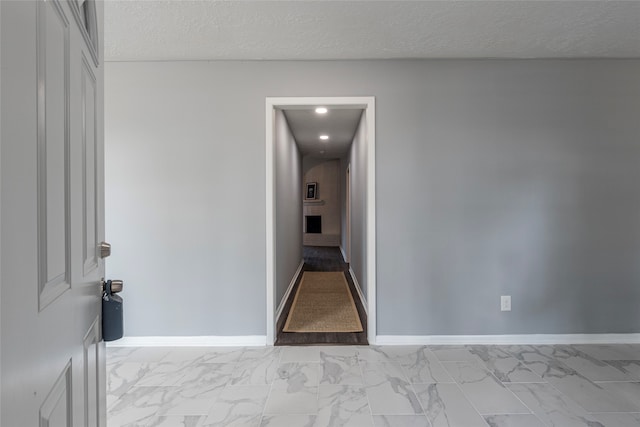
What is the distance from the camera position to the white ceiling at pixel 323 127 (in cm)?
356

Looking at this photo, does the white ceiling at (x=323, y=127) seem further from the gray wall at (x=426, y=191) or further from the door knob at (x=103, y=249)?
the door knob at (x=103, y=249)

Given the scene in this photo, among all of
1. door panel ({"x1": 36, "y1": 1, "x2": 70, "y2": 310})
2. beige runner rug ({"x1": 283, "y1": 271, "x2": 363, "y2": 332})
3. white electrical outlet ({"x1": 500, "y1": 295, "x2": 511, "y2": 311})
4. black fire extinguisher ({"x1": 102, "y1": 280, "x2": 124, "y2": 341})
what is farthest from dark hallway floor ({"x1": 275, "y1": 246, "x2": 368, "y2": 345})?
door panel ({"x1": 36, "y1": 1, "x2": 70, "y2": 310})

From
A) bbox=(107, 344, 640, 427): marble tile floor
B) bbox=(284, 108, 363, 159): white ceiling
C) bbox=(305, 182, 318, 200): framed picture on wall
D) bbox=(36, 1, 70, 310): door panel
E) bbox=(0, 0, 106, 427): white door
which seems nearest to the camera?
bbox=(0, 0, 106, 427): white door

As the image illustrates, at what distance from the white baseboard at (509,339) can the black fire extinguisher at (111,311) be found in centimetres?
209

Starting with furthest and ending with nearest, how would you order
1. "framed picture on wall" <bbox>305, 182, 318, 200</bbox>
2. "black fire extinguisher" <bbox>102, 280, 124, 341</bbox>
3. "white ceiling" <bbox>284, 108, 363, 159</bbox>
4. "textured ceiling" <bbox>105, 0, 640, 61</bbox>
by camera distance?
1. "framed picture on wall" <bbox>305, 182, 318, 200</bbox>
2. "white ceiling" <bbox>284, 108, 363, 159</bbox>
3. "textured ceiling" <bbox>105, 0, 640, 61</bbox>
4. "black fire extinguisher" <bbox>102, 280, 124, 341</bbox>

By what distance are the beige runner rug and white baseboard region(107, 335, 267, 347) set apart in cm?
37

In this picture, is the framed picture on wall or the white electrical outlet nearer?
the white electrical outlet

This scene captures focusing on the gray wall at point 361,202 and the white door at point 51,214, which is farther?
the gray wall at point 361,202

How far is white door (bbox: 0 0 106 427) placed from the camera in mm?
449

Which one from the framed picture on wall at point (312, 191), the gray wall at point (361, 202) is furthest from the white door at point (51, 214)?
the framed picture on wall at point (312, 191)

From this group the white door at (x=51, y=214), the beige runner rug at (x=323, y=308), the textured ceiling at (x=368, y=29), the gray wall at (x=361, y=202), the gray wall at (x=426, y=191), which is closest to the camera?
the white door at (x=51, y=214)

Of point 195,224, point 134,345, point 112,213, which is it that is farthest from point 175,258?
point 134,345

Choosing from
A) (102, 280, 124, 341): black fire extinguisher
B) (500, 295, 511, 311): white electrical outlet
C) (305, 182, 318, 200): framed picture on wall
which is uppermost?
(305, 182, 318, 200): framed picture on wall

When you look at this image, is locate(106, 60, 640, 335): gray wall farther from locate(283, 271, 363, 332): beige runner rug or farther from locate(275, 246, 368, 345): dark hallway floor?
locate(283, 271, 363, 332): beige runner rug
